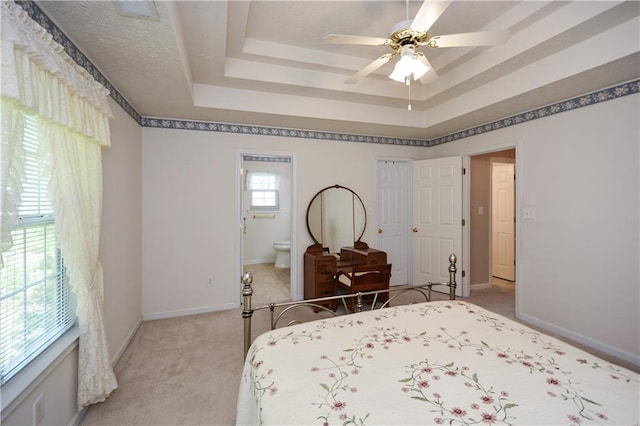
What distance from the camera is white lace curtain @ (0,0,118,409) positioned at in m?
1.12

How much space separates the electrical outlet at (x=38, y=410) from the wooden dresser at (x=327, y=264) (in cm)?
241

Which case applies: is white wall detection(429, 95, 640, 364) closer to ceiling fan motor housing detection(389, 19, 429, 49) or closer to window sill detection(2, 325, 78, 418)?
ceiling fan motor housing detection(389, 19, 429, 49)

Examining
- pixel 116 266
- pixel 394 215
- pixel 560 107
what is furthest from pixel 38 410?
pixel 560 107

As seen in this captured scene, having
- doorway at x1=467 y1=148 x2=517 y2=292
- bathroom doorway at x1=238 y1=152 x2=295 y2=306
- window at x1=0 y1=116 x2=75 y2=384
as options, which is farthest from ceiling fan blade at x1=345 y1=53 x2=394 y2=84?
bathroom doorway at x1=238 y1=152 x2=295 y2=306

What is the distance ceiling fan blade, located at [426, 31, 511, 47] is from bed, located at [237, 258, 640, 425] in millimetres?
1630

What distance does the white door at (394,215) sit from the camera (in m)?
4.30

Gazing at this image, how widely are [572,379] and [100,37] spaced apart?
2969 millimetres

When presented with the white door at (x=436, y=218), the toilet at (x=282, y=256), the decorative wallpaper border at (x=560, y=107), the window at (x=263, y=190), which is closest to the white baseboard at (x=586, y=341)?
the white door at (x=436, y=218)

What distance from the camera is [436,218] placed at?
4148mm

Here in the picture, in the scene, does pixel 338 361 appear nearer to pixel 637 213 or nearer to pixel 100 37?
pixel 100 37

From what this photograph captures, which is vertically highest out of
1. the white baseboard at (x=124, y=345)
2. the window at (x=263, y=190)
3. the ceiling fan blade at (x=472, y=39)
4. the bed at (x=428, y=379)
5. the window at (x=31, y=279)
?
the ceiling fan blade at (x=472, y=39)

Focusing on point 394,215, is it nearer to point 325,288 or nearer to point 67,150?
point 325,288

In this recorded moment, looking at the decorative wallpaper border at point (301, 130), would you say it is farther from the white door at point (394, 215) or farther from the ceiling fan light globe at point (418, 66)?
the ceiling fan light globe at point (418, 66)

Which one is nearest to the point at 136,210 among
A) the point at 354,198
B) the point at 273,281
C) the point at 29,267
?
the point at 29,267
